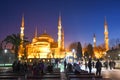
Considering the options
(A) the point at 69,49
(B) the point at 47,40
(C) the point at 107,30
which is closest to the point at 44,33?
(B) the point at 47,40

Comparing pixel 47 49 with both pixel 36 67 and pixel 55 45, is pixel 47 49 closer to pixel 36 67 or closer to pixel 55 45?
pixel 55 45

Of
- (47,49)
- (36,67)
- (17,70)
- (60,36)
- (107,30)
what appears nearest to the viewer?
(36,67)

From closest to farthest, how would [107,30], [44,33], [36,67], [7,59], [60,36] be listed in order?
[36,67]
[7,59]
[107,30]
[60,36]
[44,33]

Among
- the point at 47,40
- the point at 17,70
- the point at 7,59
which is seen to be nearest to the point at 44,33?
the point at 47,40

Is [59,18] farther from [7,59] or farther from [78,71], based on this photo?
[78,71]

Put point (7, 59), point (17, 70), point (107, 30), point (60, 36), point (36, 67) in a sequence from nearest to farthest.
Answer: point (36, 67), point (17, 70), point (7, 59), point (107, 30), point (60, 36)

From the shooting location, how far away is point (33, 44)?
11788 centimetres

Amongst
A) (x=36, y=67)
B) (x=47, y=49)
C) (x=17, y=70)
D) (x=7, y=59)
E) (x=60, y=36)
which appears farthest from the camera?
(x=47, y=49)

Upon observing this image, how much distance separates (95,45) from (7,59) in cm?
5655

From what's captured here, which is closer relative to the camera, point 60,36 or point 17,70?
point 17,70

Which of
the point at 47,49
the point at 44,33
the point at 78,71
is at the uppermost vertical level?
the point at 44,33

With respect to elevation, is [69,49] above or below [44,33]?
below

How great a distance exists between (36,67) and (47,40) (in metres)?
99.5

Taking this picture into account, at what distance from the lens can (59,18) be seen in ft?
365
